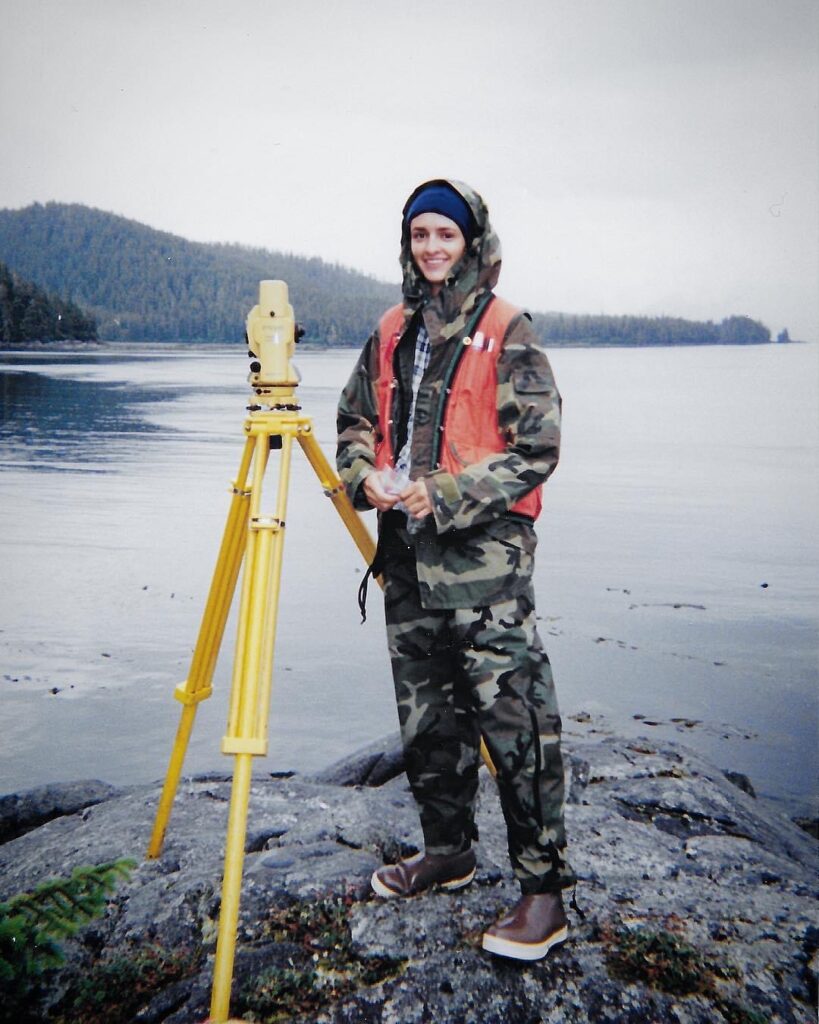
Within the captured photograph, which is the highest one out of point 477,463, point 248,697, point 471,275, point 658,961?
point 471,275

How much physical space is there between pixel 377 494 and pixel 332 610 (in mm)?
5799

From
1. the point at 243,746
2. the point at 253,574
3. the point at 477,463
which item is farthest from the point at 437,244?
the point at 243,746

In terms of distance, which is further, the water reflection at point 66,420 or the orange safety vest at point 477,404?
the water reflection at point 66,420

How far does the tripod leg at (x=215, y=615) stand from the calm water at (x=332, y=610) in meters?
2.94

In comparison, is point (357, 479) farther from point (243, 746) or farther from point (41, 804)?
point (41, 804)

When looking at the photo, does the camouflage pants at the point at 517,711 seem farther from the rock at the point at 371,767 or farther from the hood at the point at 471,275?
the rock at the point at 371,767

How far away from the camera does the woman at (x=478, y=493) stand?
8.36 feet

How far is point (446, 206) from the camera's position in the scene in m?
2.63

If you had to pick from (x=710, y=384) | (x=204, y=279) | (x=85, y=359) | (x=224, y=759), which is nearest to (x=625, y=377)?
(x=710, y=384)

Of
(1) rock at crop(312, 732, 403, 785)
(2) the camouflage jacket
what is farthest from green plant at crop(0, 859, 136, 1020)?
(1) rock at crop(312, 732, 403, 785)

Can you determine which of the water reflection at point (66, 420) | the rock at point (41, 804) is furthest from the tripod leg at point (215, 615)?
the water reflection at point (66, 420)

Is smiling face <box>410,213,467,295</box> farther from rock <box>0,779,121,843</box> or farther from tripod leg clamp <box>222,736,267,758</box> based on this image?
rock <box>0,779,121,843</box>

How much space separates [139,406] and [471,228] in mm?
22995

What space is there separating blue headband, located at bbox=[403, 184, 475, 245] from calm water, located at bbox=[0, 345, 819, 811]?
419 cm
